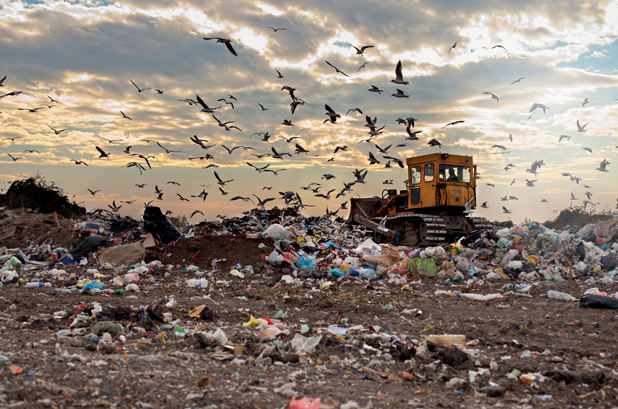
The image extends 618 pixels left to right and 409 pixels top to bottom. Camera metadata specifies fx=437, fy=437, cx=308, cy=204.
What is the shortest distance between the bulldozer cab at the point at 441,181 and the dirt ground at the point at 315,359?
21.7 feet

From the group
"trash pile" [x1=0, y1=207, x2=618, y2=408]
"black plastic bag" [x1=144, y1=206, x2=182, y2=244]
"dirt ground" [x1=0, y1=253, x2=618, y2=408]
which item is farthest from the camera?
"black plastic bag" [x1=144, y1=206, x2=182, y2=244]

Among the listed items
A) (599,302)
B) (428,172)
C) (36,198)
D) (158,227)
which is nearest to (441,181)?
(428,172)

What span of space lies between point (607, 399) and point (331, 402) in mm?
2182

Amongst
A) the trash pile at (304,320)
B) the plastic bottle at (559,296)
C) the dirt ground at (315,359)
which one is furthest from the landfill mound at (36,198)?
the plastic bottle at (559,296)

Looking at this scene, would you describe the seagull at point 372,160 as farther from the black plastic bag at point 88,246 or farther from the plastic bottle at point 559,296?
the black plastic bag at point 88,246

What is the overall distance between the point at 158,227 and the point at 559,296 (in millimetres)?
8851

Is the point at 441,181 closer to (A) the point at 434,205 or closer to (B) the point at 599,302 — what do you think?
(A) the point at 434,205

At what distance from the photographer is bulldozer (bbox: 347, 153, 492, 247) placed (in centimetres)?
1300

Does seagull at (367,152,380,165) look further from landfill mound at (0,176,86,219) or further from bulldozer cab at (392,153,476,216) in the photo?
landfill mound at (0,176,86,219)

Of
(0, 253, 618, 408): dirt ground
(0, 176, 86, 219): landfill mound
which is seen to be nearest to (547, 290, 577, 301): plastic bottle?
(0, 253, 618, 408): dirt ground

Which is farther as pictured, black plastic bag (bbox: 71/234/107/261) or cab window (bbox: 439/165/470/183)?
cab window (bbox: 439/165/470/183)

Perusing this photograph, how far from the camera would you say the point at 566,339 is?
5070 mm

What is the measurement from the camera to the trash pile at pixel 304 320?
3.38 metres

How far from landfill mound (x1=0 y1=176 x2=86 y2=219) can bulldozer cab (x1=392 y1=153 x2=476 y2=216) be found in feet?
40.5
